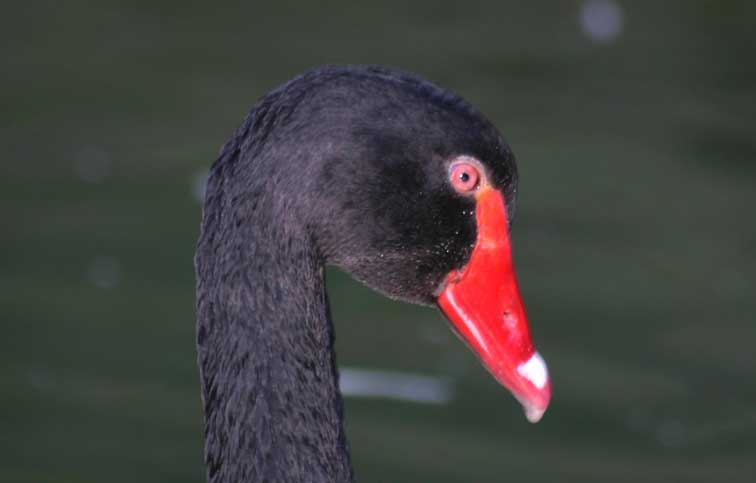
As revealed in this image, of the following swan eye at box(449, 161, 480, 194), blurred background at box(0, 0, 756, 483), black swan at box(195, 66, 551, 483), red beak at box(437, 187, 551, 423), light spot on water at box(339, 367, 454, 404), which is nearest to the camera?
black swan at box(195, 66, 551, 483)

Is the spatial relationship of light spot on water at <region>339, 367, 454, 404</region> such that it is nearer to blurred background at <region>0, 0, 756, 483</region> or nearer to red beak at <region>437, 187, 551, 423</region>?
blurred background at <region>0, 0, 756, 483</region>

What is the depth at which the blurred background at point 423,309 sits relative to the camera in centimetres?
580

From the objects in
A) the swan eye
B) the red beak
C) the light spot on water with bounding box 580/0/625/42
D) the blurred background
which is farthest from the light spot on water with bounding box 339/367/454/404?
the light spot on water with bounding box 580/0/625/42

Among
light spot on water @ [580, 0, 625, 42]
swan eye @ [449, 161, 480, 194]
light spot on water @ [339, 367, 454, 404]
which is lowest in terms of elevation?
swan eye @ [449, 161, 480, 194]

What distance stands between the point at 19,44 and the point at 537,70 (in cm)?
265

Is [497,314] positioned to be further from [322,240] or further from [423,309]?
[423,309]

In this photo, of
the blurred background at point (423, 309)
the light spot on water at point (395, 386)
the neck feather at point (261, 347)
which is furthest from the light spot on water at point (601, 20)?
the neck feather at point (261, 347)

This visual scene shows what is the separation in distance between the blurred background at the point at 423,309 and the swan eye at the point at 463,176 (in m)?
2.09

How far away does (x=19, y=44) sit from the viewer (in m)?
8.75

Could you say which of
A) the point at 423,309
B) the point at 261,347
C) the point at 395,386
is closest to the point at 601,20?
the point at 423,309

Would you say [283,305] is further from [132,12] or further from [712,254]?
[132,12]

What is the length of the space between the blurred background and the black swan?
1920 mm

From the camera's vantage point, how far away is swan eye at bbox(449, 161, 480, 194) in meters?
3.60

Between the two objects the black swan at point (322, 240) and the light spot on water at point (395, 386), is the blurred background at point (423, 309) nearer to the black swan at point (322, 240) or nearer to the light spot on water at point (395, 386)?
the light spot on water at point (395, 386)
